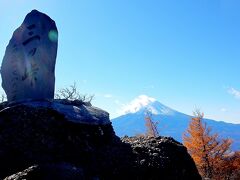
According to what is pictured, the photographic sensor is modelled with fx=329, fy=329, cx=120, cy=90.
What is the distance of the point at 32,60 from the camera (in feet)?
40.5

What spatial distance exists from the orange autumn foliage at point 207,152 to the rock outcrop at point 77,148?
85.9 ft

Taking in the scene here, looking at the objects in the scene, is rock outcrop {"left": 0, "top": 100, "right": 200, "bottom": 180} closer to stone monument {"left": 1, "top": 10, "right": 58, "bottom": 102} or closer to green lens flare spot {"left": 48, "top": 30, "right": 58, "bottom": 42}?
stone monument {"left": 1, "top": 10, "right": 58, "bottom": 102}

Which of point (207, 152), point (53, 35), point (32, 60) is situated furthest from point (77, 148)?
point (207, 152)

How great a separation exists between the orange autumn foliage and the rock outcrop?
85.9ft

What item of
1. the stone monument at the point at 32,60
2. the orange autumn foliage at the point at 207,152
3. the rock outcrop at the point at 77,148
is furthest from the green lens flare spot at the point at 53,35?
the orange autumn foliage at the point at 207,152

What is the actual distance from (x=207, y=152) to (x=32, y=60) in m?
28.0

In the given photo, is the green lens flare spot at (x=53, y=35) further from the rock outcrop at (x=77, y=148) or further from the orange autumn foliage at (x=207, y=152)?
the orange autumn foliage at (x=207, y=152)

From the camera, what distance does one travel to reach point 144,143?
10688mm

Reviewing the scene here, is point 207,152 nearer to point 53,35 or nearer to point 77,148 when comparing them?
point 53,35

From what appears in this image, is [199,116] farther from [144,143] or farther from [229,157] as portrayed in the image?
[144,143]

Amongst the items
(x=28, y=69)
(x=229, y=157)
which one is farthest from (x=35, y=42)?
(x=229, y=157)

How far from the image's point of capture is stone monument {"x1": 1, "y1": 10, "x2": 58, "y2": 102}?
12.3 meters

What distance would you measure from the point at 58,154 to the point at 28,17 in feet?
22.0

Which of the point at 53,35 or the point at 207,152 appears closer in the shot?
the point at 53,35
